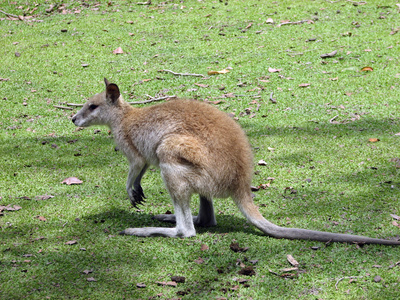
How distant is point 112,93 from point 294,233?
195cm

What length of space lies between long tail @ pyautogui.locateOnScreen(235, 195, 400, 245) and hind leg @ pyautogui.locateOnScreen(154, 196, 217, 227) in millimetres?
296

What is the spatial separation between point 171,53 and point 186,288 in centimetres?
539

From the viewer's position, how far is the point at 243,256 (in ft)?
11.2

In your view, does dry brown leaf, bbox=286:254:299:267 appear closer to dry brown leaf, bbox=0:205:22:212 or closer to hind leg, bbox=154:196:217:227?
hind leg, bbox=154:196:217:227

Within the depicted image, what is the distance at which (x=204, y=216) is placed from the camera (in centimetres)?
393

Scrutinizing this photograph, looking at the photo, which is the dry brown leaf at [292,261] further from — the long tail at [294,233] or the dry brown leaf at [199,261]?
the dry brown leaf at [199,261]

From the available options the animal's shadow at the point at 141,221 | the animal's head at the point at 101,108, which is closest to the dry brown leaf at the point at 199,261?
the animal's shadow at the point at 141,221

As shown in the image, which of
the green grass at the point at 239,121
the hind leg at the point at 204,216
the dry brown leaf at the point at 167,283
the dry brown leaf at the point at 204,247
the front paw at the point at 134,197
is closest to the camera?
the dry brown leaf at the point at 167,283

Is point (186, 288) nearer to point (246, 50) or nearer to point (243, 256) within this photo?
point (243, 256)

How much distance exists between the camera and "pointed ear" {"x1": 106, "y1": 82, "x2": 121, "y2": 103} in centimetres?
427

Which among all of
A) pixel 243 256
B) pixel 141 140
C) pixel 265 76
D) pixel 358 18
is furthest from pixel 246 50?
pixel 243 256

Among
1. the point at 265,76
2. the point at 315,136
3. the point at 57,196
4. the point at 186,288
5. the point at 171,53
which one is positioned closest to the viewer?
the point at 186,288

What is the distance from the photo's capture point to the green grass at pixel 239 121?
322 centimetres

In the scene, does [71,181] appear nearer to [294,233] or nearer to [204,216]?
[204,216]
